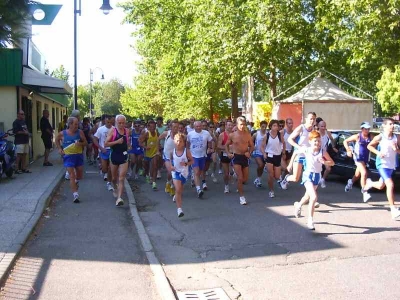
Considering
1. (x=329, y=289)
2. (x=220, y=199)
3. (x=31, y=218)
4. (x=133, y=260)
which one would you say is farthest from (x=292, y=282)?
(x=220, y=199)

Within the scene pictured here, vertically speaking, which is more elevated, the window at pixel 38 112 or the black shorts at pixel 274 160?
the window at pixel 38 112

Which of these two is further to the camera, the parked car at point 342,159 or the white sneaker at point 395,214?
the parked car at point 342,159

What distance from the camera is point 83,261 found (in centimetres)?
641

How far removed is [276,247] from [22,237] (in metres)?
3.50

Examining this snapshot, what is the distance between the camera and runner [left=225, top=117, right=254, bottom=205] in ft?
34.8

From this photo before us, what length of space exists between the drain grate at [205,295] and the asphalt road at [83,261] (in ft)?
0.98

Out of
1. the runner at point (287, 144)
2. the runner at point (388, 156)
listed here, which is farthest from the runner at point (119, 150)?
the runner at point (388, 156)

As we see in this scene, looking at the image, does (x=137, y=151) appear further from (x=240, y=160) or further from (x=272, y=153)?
(x=240, y=160)

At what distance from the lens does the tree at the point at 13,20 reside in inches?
148

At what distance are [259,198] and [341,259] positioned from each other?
493 cm

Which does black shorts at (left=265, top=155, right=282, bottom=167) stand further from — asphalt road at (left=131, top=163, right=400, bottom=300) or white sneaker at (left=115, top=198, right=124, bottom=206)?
white sneaker at (left=115, top=198, right=124, bottom=206)

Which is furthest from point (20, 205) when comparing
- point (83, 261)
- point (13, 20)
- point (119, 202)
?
point (13, 20)

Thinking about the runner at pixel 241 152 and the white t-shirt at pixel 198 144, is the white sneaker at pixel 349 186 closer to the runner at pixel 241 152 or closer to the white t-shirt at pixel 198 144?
the runner at pixel 241 152

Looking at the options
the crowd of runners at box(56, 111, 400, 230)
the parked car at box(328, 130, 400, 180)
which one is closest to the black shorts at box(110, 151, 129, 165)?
the crowd of runners at box(56, 111, 400, 230)
